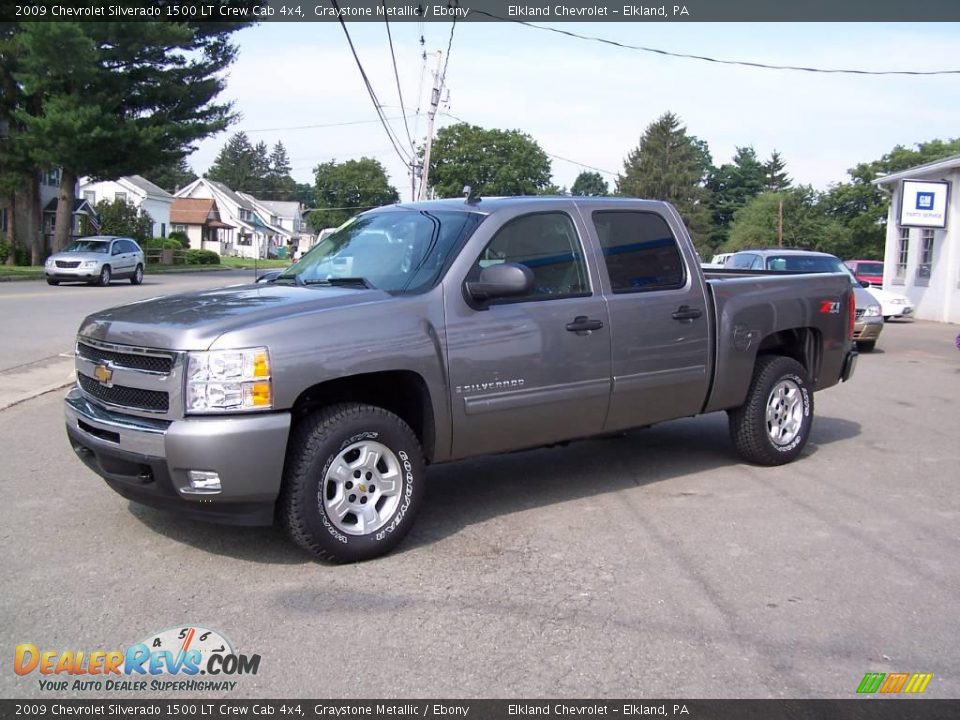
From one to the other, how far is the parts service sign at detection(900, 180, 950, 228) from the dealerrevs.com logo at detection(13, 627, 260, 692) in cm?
2524

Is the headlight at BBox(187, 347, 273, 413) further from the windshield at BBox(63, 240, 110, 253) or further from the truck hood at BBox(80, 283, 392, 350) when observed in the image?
the windshield at BBox(63, 240, 110, 253)

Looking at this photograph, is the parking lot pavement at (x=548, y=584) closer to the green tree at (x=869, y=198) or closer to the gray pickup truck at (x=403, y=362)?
the gray pickup truck at (x=403, y=362)

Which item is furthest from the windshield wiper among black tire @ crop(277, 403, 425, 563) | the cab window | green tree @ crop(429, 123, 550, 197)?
green tree @ crop(429, 123, 550, 197)

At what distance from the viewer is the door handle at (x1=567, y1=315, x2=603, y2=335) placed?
5.70m

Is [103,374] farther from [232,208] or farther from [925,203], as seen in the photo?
[232,208]

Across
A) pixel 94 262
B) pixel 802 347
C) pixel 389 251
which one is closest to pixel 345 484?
Result: pixel 389 251

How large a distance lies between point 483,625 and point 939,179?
87.6 ft

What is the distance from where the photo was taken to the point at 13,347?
44.2 feet

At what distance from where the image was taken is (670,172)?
283ft

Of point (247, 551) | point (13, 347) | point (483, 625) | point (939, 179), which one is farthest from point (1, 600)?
point (939, 179)

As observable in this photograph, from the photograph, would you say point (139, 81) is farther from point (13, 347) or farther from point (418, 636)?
point (418, 636)

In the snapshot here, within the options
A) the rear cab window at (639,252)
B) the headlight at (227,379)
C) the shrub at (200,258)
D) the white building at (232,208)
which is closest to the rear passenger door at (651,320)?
the rear cab window at (639,252)

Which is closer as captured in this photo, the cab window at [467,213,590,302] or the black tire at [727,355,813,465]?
the cab window at [467,213,590,302]

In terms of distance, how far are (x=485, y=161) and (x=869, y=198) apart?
1233 inches
